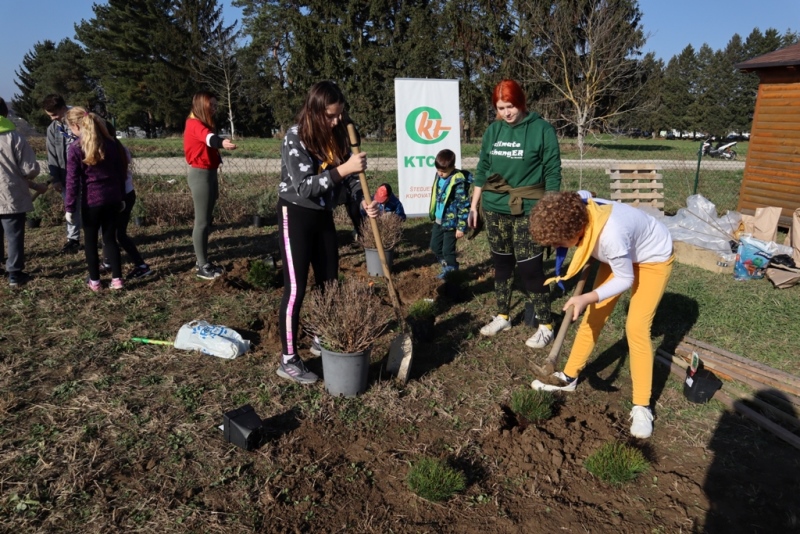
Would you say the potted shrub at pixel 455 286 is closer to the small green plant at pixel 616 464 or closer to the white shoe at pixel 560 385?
the white shoe at pixel 560 385

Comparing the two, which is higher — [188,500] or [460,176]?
[460,176]

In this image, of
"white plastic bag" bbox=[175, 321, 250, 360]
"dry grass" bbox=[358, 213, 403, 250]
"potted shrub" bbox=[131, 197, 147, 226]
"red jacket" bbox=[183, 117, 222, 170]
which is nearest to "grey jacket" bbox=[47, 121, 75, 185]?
"red jacket" bbox=[183, 117, 222, 170]

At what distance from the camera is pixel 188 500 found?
96.8 inches

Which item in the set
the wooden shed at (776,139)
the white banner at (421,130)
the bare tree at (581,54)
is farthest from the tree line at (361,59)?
the white banner at (421,130)

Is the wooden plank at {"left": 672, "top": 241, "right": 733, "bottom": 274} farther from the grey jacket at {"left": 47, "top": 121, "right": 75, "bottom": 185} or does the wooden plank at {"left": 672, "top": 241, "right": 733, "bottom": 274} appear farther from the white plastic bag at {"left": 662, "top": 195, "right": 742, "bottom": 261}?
the grey jacket at {"left": 47, "top": 121, "right": 75, "bottom": 185}

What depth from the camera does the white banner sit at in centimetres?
838

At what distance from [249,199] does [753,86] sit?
6539 cm

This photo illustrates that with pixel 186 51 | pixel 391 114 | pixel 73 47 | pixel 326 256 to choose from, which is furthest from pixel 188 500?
pixel 73 47

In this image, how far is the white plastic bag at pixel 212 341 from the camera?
3898mm

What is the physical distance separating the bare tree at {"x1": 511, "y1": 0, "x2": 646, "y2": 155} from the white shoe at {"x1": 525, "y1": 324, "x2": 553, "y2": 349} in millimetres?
21475

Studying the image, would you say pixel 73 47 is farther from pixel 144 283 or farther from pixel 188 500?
pixel 188 500

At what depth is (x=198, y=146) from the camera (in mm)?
5180

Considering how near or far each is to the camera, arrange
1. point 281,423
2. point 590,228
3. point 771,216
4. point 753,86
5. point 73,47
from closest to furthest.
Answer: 1. point 590,228
2. point 281,423
3. point 771,216
4. point 73,47
5. point 753,86

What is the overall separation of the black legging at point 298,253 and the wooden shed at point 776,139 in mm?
9122
